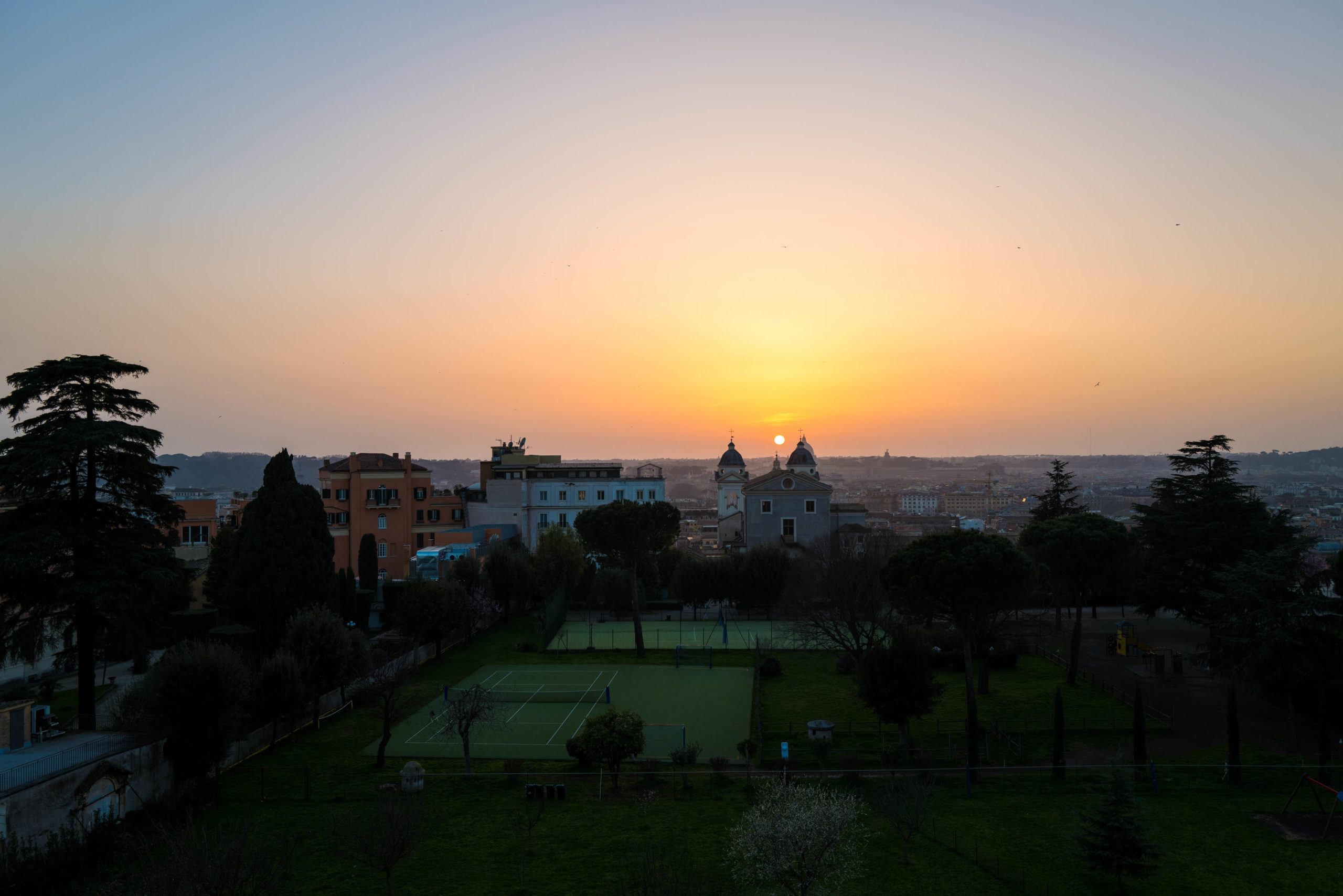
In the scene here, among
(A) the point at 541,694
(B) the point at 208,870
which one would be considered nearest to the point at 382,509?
(A) the point at 541,694

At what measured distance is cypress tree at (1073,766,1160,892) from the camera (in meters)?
13.8

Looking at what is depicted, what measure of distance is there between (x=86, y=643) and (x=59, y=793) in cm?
530

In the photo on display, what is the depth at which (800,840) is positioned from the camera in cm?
1163

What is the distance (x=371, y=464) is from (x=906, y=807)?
1935 inches

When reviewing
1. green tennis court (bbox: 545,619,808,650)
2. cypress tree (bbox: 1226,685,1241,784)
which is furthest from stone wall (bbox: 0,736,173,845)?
cypress tree (bbox: 1226,685,1241,784)

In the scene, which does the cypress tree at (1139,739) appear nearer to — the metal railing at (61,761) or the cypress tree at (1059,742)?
the cypress tree at (1059,742)

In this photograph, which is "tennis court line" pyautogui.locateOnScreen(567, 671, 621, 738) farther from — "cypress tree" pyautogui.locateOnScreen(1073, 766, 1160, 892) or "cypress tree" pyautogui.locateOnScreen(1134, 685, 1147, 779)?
"cypress tree" pyautogui.locateOnScreen(1134, 685, 1147, 779)

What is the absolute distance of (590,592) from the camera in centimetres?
4703

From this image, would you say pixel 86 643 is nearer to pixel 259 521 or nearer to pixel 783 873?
pixel 259 521

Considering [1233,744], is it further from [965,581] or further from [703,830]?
[703,830]

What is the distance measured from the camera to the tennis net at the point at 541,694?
28.9 metres

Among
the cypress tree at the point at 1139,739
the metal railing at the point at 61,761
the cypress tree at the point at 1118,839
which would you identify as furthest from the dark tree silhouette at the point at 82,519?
the cypress tree at the point at 1139,739

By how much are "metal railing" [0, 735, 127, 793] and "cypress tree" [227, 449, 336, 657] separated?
1180 centimetres

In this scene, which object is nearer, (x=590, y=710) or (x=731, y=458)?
(x=590, y=710)
